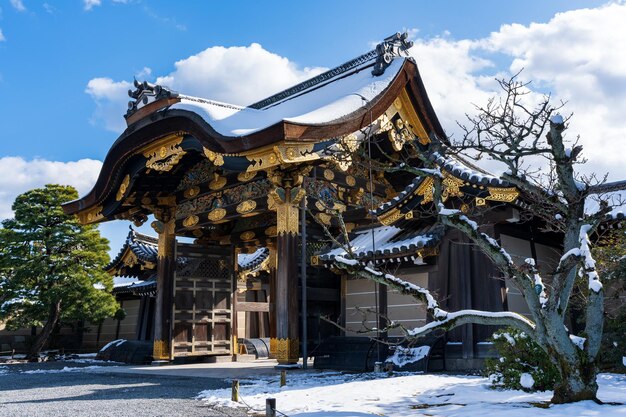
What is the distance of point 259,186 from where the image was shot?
43.2 ft

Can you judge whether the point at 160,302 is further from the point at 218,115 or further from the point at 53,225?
the point at 53,225

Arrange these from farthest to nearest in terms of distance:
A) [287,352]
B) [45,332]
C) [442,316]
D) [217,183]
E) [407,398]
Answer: [45,332]
[217,183]
[287,352]
[407,398]
[442,316]

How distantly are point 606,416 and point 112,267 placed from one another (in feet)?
64.4

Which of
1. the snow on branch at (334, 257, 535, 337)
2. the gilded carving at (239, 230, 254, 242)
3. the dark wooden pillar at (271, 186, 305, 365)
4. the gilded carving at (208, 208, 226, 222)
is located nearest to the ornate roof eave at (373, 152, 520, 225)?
the dark wooden pillar at (271, 186, 305, 365)

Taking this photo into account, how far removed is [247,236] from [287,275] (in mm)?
4741

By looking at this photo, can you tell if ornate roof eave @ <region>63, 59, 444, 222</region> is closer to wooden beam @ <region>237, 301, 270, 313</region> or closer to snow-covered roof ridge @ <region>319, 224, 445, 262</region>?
snow-covered roof ridge @ <region>319, 224, 445, 262</region>

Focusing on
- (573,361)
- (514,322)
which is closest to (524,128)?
(514,322)

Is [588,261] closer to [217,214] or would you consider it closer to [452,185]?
[452,185]

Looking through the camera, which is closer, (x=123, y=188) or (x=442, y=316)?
(x=442, y=316)

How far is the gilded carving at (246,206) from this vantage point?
13.0 m

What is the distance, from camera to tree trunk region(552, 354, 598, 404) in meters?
6.02

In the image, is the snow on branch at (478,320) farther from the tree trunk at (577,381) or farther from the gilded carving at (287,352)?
the gilded carving at (287,352)

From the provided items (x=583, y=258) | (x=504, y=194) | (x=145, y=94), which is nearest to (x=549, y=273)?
(x=583, y=258)

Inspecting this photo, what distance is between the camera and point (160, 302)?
49.0ft
